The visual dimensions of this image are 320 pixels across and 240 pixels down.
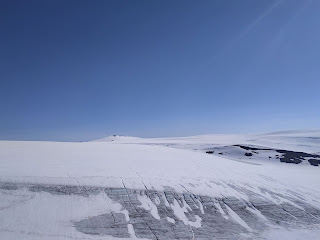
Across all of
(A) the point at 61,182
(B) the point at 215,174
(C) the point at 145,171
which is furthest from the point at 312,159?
(A) the point at 61,182

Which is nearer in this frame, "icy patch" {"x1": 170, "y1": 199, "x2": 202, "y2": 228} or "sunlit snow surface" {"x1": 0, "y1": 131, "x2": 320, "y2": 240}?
"sunlit snow surface" {"x1": 0, "y1": 131, "x2": 320, "y2": 240}

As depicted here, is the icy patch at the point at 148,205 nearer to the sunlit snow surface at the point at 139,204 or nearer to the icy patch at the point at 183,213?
the sunlit snow surface at the point at 139,204

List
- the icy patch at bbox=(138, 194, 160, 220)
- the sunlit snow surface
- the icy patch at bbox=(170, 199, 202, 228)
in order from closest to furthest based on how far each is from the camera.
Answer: the sunlit snow surface, the icy patch at bbox=(170, 199, 202, 228), the icy patch at bbox=(138, 194, 160, 220)

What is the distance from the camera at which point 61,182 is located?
263 inches

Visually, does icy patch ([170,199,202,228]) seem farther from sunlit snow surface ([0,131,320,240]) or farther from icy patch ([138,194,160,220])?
icy patch ([138,194,160,220])

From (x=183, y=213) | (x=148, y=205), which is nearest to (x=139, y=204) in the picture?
(x=148, y=205)

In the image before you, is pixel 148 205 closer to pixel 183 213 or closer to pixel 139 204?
pixel 139 204

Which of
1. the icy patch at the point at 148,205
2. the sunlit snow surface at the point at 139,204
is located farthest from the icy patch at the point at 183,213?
the icy patch at the point at 148,205

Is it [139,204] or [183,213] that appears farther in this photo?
[139,204]

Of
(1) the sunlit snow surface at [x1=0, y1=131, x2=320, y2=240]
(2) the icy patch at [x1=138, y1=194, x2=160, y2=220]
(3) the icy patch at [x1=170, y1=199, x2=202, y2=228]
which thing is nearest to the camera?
(1) the sunlit snow surface at [x1=0, y1=131, x2=320, y2=240]

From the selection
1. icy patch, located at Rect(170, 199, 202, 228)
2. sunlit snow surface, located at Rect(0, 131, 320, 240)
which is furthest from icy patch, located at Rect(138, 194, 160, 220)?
icy patch, located at Rect(170, 199, 202, 228)

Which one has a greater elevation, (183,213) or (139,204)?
(139,204)

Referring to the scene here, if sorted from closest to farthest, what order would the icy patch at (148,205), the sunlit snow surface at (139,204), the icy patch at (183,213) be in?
the sunlit snow surface at (139,204), the icy patch at (183,213), the icy patch at (148,205)

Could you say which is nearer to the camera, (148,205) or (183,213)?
(183,213)
